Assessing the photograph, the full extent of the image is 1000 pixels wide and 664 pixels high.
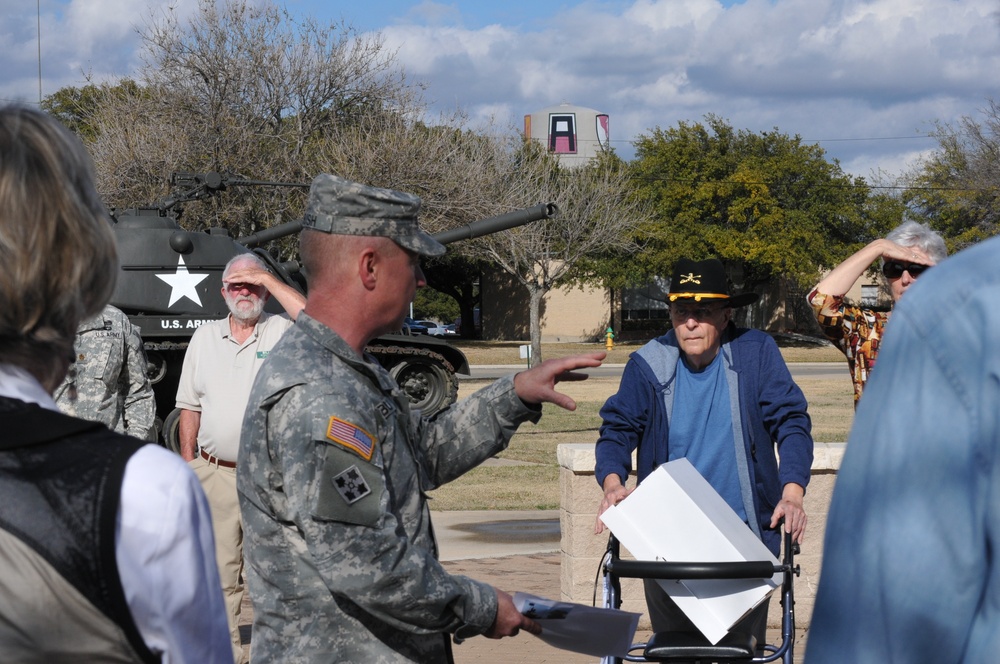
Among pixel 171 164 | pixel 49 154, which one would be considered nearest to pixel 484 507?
pixel 49 154

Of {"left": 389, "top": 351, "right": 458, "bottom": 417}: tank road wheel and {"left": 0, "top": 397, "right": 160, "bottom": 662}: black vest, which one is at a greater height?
{"left": 0, "top": 397, "right": 160, "bottom": 662}: black vest

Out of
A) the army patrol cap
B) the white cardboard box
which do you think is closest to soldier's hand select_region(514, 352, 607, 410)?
the army patrol cap

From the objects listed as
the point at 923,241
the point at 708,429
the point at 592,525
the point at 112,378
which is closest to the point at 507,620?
the point at 708,429

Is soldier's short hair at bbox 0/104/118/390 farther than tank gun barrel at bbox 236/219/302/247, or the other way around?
tank gun barrel at bbox 236/219/302/247

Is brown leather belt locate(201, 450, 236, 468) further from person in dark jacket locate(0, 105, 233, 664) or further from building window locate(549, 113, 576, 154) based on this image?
building window locate(549, 113, 576, 154)

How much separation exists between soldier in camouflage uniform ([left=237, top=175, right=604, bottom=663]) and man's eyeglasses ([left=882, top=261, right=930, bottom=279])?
204cm

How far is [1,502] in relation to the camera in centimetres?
150

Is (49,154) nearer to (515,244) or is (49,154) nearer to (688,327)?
(688,327)

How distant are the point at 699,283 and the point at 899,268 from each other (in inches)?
30.1

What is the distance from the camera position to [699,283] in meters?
4.44

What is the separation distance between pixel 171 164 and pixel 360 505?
2852 cm

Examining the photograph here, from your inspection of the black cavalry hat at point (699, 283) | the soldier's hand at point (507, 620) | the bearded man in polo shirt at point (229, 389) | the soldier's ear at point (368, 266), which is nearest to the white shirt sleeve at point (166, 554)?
the soldier's hand at point (507, 620)

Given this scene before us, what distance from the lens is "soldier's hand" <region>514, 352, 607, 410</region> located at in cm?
291

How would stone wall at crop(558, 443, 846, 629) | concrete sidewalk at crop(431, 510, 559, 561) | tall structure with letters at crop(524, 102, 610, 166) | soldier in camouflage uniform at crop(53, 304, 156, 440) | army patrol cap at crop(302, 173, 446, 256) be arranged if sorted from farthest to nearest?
1. tall structure with letters at crop(524, 102, 610, 166)
2. concrete sidewalk at crop(431, 510, 559, 561)
3. stone wall at crop(558, 443, 846, 629)
4. soldier in camouflage uniform at crop(53, 304, 156, 440)
5. army patrol cap at crop(302, 173, 446, 256)
